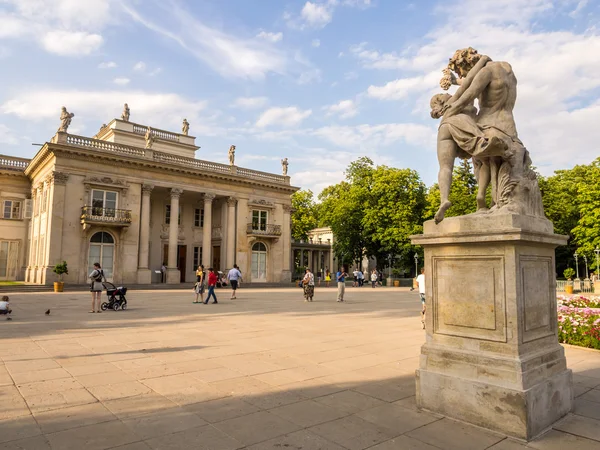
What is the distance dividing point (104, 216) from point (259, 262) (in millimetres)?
15143

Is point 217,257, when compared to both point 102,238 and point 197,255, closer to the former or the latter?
point 197,255

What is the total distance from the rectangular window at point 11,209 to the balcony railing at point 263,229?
66.0 ft

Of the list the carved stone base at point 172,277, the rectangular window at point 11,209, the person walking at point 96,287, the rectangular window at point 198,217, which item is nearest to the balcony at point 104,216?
the carved stone base at point 172,277

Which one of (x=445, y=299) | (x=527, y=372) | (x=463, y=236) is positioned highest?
(x=463, y=236)

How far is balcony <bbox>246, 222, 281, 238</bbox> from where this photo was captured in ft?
130

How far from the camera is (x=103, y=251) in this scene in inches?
1256

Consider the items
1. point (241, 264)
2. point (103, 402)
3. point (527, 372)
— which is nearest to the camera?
point (527, 372)

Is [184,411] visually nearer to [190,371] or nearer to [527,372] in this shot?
[190,371]

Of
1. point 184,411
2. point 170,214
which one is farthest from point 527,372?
point 170,214

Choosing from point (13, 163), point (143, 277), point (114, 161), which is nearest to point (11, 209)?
point (13, 163)

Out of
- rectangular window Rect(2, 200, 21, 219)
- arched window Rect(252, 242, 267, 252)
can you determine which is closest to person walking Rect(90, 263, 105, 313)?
arched window Rect(252, 242, 267, 252)

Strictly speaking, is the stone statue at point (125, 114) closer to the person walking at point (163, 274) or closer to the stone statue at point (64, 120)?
the stone statue at point (64, 120)

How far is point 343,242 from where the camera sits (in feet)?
159

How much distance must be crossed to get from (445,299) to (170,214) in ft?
115
